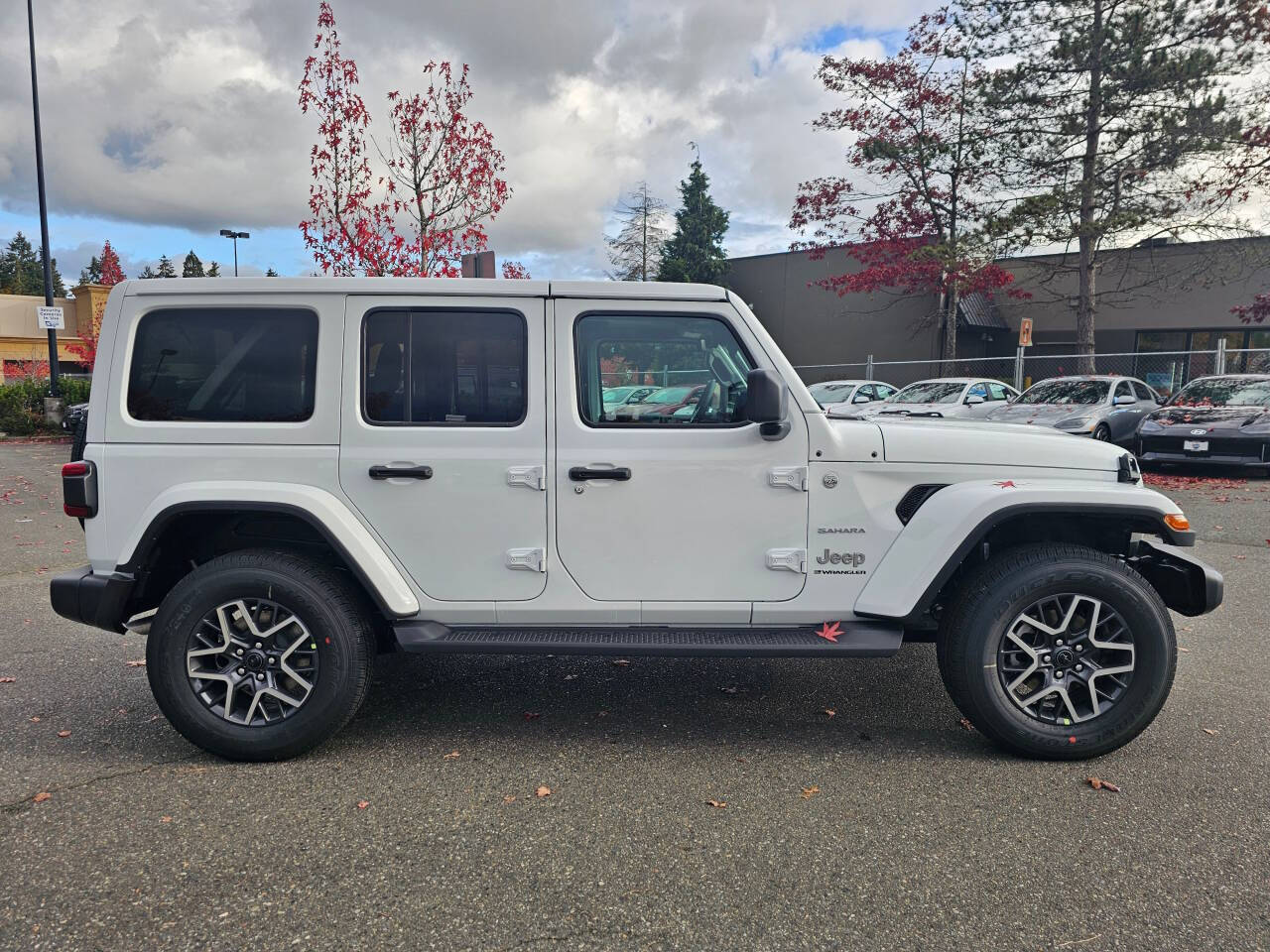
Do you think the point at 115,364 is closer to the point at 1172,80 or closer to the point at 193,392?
the point at 193,392

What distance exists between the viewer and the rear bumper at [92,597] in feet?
12.0

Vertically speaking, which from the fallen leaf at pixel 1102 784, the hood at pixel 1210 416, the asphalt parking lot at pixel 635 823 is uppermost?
the hood at pixel 1210 416

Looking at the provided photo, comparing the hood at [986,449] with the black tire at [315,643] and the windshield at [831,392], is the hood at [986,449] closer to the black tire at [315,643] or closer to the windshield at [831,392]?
the black tire at [315,643]

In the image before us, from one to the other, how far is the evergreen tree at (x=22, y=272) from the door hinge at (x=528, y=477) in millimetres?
100894

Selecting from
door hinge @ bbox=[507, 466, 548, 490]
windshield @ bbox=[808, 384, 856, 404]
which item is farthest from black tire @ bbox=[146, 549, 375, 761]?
windshield @ bbox=[808, 384, 856, 404]

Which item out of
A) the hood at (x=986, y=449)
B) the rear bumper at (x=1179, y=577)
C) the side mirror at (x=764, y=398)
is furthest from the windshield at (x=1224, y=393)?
the side mirror at (x=764, y=398)

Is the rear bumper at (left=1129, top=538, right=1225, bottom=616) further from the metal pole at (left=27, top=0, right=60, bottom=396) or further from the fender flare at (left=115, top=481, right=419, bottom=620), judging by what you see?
the metal pole at (left=27, top=0, right=60, bottom=396)

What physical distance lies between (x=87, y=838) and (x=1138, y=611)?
13.3ft

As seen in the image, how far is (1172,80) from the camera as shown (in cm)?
1641

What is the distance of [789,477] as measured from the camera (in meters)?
3.68

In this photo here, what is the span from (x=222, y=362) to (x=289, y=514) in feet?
2.47

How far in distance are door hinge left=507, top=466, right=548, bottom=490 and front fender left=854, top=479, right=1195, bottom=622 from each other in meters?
1.43

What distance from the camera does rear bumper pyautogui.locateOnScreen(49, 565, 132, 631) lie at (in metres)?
Result: 3.66

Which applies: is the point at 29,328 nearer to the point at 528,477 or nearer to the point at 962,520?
the point at 528,477
